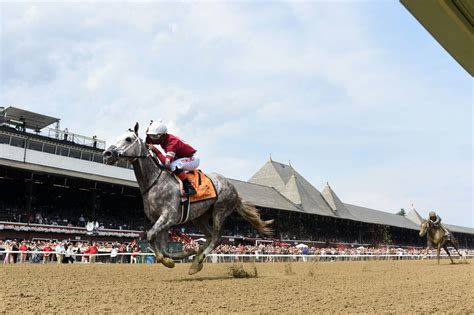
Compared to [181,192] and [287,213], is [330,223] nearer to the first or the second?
[287,213]

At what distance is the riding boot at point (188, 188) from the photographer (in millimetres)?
8062

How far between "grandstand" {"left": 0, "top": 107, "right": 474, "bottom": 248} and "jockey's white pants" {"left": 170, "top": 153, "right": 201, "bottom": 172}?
1694cm

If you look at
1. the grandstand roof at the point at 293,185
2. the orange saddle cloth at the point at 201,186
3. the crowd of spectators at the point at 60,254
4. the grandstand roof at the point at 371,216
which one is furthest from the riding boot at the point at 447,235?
the grandstand roof at the point at 371,216

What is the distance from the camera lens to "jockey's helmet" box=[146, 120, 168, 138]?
27.1 ft

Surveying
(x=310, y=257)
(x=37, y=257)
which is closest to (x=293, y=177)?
(x=310, y=257)

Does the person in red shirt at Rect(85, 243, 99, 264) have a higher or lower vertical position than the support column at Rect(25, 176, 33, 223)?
lower

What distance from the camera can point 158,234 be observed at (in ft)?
24.6

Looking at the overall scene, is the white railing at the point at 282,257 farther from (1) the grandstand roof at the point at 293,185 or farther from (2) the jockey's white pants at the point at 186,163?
A: (2) the jockey's white pants at the point at 186,163

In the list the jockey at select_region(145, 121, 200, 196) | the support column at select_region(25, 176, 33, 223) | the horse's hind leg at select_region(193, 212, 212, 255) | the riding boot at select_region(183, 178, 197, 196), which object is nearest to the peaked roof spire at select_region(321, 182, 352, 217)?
the support column at select_region(25, 176, 33, 223)

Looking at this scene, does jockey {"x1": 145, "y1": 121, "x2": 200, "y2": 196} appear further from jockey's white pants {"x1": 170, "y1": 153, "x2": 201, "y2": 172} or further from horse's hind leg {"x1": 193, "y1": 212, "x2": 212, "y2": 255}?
horse's hind leg {"x1": 193, "y1": 212, "x2": 212, "y2": 255}

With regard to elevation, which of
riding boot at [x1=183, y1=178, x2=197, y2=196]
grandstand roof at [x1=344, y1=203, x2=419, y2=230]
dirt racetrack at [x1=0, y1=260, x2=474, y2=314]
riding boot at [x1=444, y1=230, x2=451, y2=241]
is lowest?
dirt racetrack at [x1=0, y1=260, x2=474, y2=314]

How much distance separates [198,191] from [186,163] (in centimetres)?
58

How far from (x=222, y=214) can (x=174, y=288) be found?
2.70m

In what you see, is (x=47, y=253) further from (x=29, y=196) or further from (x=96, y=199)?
(x=96, y=199)
